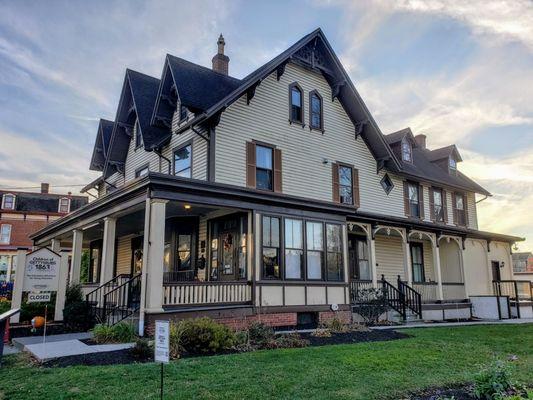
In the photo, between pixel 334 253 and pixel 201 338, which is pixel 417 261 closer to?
pixel 334 253

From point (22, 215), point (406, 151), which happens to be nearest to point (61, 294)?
point (406, 151)

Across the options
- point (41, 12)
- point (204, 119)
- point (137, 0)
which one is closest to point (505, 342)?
point (204, 119)

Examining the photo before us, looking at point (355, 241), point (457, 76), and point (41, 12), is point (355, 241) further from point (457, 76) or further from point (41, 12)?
point (41, 12)

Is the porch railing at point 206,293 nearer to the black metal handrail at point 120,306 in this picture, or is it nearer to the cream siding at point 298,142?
the black metal handrail at point 120,306

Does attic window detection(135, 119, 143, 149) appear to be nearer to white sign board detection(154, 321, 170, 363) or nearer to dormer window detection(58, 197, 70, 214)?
white sign board detection(154, 321, 170, 363)

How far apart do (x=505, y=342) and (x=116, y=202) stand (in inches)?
447

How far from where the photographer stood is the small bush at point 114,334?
9727mm

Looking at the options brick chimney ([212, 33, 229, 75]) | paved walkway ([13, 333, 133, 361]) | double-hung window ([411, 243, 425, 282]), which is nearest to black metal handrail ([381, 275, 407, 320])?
double-hung window ([411, 243, 425, 282])

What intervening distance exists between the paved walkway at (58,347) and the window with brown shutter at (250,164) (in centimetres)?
686

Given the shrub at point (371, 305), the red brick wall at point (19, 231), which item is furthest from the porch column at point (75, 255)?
the red brick wall at point (19, 231)

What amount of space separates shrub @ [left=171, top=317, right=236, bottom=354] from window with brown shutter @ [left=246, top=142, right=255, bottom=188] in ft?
20.5

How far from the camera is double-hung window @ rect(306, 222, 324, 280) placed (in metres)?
14.3

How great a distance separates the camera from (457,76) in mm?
16781

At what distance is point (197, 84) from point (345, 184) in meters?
7.32
